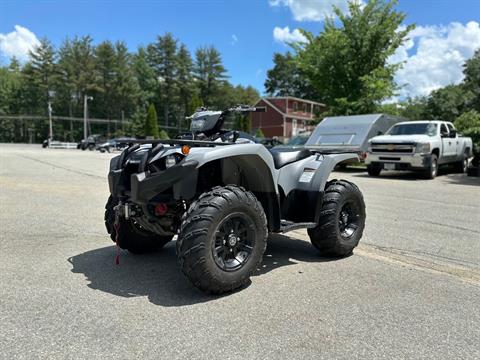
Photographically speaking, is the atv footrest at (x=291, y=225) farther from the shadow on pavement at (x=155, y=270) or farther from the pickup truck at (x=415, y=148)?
the pickup truck at (x=415, y=148)

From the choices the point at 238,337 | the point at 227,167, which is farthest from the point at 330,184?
the point at 238,337

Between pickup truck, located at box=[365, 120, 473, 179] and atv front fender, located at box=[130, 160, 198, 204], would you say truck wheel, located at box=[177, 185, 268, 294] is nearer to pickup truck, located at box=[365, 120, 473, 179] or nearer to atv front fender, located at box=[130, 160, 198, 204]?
atv front fender, located at box=[130, 160, 198, 204]

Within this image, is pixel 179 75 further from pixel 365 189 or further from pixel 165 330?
pixel 165 330

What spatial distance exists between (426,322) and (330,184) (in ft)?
6.95

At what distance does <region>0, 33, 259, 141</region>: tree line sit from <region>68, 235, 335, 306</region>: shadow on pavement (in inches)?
2482

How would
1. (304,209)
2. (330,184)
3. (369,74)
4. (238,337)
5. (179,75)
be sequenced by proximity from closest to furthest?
(238,337), (304,209), (330,184), (369,74), (179,75)

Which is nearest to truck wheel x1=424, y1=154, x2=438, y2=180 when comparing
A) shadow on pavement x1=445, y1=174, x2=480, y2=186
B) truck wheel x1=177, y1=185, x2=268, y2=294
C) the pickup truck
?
the pickup truck

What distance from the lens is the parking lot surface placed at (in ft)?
9.31

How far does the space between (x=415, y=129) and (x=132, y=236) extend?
44.7 feet

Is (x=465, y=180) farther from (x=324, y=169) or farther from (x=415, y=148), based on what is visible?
(x=324, y=169)

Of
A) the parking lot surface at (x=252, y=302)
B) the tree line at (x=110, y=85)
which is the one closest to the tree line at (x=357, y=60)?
the parking lot surface at (x=252, y=302)

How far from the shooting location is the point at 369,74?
2478 centimetres

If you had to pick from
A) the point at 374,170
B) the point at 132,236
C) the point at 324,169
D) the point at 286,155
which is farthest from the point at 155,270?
the point at 374,170

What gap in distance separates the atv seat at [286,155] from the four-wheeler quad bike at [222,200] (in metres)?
0.01
